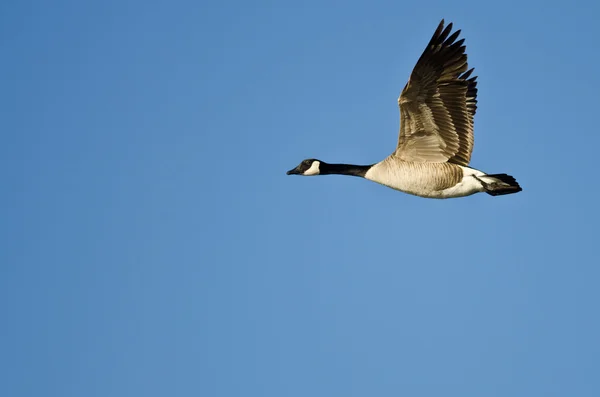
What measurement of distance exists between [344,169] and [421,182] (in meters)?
1.74

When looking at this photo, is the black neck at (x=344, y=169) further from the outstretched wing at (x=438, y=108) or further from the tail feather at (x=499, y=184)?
the tail feather at (x=499, y=184)

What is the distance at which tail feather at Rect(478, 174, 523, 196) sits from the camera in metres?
13.5

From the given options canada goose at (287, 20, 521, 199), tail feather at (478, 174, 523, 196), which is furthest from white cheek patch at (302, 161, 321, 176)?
tail feather at (478, 174, 523, 196)

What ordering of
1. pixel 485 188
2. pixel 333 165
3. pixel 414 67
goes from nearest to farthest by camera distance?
pixel 414 67
pixel 485 188
pixel 333 165

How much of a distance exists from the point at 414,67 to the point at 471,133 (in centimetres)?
164

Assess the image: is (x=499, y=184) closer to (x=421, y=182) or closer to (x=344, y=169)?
(x=421, y=182)

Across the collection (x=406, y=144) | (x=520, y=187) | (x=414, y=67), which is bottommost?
(x=520, y=187)

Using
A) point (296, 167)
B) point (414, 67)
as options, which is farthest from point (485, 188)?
point (296, 167)

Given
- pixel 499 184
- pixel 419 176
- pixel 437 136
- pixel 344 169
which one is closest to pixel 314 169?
pixel 344 169

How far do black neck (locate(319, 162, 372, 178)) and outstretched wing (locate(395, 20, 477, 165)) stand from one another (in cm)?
85

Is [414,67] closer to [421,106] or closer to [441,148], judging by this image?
[421,106]

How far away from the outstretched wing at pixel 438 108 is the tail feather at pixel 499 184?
1.50 feet

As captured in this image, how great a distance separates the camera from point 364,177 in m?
14.6

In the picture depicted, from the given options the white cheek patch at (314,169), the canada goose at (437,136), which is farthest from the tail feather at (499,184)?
the white cheek patch at (314,169)
